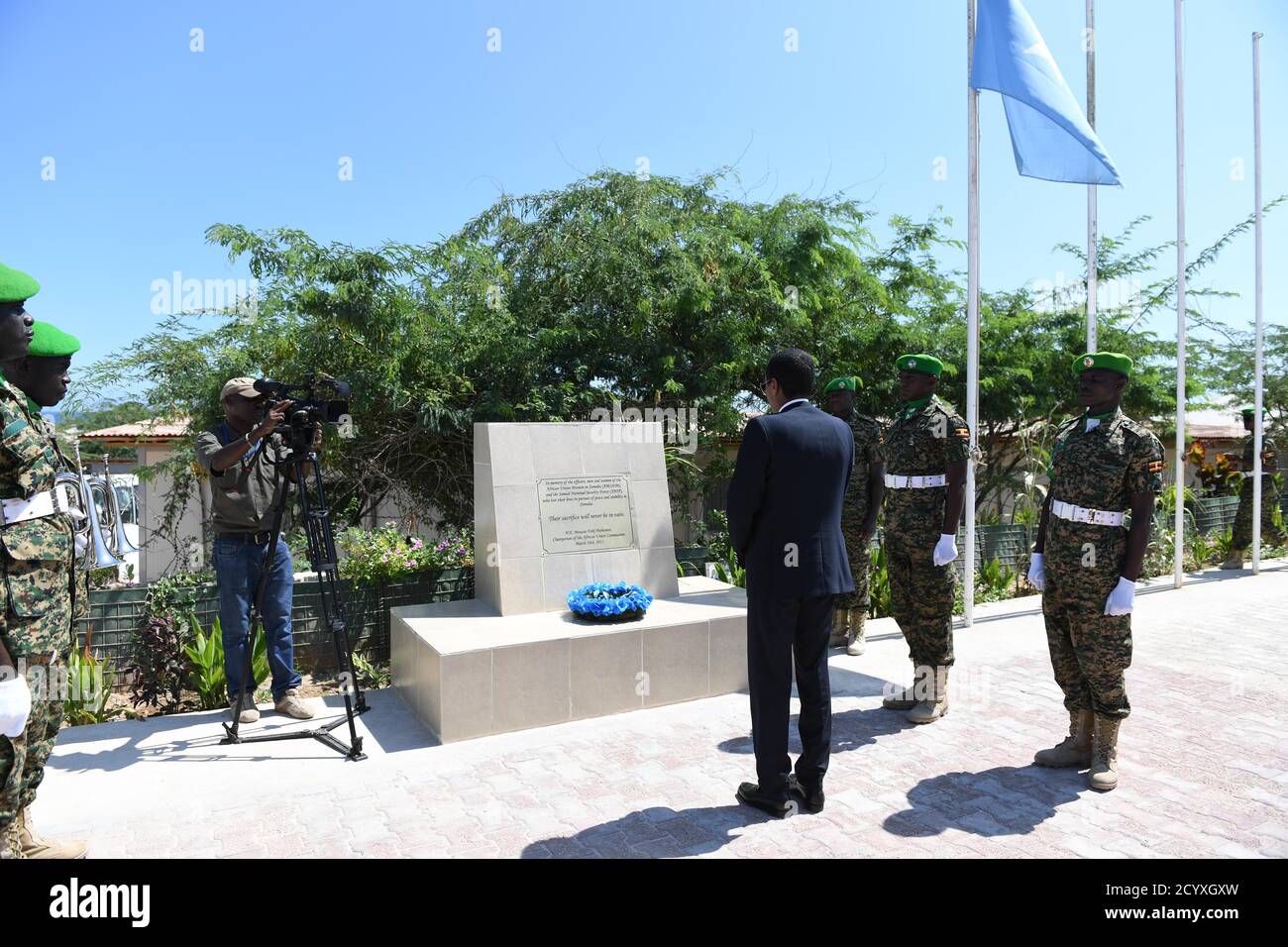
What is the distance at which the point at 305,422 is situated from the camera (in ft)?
14.5

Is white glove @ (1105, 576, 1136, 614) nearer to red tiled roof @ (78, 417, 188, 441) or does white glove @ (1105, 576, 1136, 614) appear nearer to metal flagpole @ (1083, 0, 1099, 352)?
metal flagpole @ (1083, 0, 1099, 352)

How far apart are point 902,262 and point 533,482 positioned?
25.6 ft

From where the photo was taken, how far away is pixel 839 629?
6.98 meters

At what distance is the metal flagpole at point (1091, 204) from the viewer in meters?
7.73

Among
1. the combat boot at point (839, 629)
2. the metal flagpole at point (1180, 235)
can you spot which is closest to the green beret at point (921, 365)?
the combat boot at point (839, 629)

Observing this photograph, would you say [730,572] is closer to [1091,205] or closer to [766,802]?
[766,802]

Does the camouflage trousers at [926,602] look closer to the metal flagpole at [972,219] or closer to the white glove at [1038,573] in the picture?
the white glove at [1038,573]

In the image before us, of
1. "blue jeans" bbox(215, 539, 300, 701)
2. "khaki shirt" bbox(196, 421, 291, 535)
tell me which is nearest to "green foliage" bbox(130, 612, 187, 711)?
"blue jeans" bbox(215, 539, 300, 701)

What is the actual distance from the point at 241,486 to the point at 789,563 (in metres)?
3.27

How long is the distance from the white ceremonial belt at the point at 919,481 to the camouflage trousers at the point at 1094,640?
1037 mm

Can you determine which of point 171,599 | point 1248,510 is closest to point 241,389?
point 171,599

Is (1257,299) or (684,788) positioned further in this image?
(1257,299)
